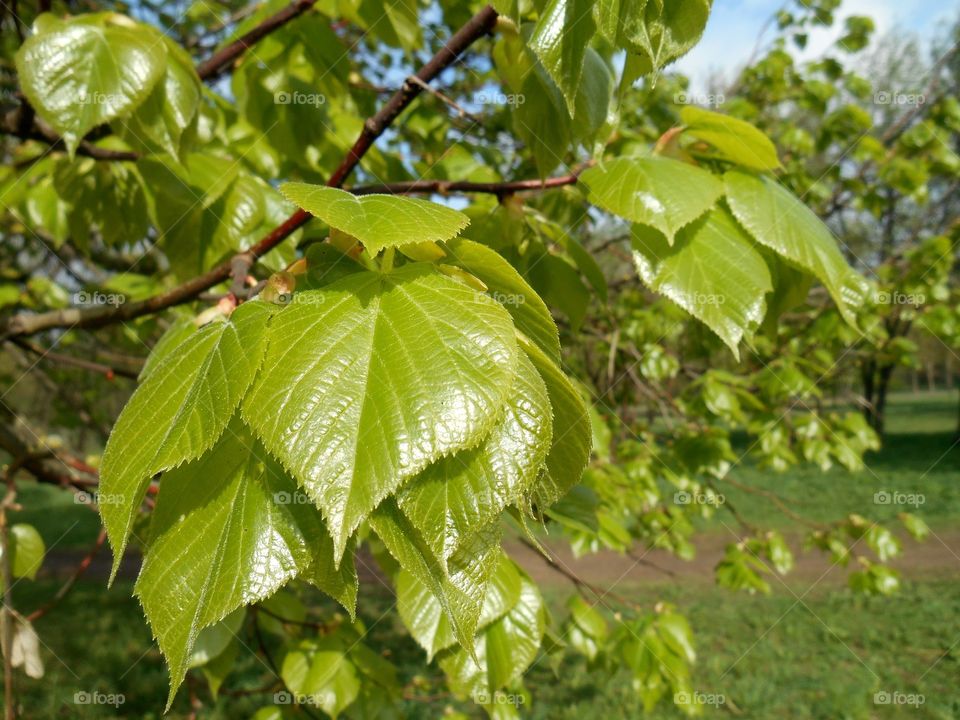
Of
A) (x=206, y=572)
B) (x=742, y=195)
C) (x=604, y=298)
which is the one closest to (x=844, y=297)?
(x=742, y=195)

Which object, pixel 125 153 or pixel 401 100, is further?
pixel 125 153

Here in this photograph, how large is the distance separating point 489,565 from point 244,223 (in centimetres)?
127

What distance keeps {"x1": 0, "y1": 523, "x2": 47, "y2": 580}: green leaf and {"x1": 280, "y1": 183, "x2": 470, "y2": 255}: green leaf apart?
5.88ft

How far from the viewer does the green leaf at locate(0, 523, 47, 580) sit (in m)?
1.91

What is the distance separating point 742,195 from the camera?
1053mm

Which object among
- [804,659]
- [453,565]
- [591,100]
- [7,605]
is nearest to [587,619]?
[7,605]

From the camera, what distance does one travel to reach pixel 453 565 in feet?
1.87

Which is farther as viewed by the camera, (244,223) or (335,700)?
(335,700)

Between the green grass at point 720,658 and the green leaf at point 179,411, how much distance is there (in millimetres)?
3610

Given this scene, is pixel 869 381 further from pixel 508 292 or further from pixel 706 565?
pixel 508 292

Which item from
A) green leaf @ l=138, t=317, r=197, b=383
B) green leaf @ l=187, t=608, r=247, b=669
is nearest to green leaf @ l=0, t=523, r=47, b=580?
green leaf @ l=187, t=608, r=247, b=669

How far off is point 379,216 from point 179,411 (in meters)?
0.25

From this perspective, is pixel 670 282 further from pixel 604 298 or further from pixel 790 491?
pixel 790 491

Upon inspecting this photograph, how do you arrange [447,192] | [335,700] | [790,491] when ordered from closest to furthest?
[447,192], [335,700], [790,491]
